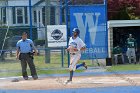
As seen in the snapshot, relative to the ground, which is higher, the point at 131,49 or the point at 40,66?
the point at 131,49

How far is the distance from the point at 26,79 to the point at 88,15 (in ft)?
23.6

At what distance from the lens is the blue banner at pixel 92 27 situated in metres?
24.0

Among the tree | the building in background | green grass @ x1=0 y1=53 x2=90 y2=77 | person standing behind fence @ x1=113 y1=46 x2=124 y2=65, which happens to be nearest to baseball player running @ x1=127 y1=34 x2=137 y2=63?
person standing behind fence @ x1=113 y1=46 x2=124 y2=65

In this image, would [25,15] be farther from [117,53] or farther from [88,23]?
[117,53]

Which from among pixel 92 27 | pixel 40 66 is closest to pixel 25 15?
pixel 40 66

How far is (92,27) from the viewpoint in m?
24.2

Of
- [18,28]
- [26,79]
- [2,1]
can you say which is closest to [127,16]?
[2,1]

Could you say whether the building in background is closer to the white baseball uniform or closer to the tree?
the white baseball uniform

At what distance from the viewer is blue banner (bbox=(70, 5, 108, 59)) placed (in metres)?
24.0

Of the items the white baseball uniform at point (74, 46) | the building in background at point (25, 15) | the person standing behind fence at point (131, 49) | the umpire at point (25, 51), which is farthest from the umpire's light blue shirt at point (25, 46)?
the person standing behind fence at point (131, 49)

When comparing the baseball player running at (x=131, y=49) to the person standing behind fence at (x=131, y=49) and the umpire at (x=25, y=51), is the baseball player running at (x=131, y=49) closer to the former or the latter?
the person standing behind fence at (x=131, y=49)

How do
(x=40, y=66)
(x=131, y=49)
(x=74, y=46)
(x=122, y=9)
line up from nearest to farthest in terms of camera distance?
(x=74, y=46), (x=40, y=66), (x=131, y=49), (x=122, y=9)

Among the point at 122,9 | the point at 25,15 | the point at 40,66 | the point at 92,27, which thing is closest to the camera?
the point at 92,27

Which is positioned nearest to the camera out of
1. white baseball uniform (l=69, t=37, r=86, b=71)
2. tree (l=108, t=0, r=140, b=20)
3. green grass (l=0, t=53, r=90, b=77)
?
white baseball uniform (l=69, t=37, r=86, b=71)
